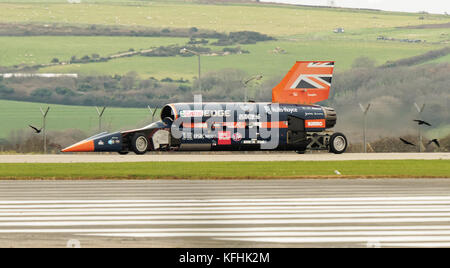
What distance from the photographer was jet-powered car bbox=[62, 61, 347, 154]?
1786 inches

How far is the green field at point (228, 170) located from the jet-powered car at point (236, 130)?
704cm

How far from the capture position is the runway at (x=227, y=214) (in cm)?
1512

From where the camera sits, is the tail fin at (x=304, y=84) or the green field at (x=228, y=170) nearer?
the green field at (x=228, y=170)

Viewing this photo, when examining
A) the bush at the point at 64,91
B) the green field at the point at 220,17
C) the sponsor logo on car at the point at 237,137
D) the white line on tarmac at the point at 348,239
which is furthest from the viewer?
the green field at the point at 220,17

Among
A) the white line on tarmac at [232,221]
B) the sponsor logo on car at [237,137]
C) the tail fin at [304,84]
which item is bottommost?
the sponsor logo on car at [237,137]

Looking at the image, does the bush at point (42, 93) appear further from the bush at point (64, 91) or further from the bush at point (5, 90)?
the bush at point (5, 90)

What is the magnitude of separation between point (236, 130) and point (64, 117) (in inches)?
2557

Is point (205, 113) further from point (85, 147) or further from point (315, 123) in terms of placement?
point (85, 147)

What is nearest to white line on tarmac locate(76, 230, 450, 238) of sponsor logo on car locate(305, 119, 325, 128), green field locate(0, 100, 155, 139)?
sponsor logo on car locate(305, 119, 325, 128)

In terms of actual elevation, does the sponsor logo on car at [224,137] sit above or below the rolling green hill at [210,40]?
below

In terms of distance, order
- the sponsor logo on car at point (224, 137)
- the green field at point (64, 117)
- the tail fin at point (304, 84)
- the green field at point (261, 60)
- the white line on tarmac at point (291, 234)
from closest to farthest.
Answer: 1. the white line on tarmac at point (291, 234)
2. the sponsor logo on car at point (224, 137)
3. the tail fin at point (304, 84)
4. the green field at point (64, 117)
5. the green field at point (261, 60)

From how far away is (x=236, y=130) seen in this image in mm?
45719

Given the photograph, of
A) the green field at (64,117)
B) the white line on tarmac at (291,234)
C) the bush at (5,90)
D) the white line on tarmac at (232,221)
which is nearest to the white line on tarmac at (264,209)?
the white line on tarmac at (232,221)

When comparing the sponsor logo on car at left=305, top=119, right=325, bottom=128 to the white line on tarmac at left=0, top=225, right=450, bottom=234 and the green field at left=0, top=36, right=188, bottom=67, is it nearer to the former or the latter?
the white line on tarmac at left=0, top=225, right=450, bottom=234
